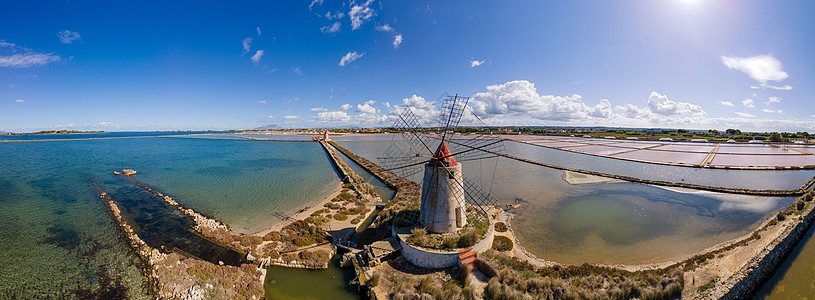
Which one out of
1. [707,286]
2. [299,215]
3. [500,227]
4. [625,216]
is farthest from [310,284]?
[625,216]

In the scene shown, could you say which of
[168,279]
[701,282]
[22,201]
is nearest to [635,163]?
A: [701,282]

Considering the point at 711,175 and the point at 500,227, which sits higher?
the point at 711,175

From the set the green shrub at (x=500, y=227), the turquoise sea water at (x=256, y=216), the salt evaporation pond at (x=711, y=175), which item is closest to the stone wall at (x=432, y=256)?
the turquoise sea water at (x=256, y=216)

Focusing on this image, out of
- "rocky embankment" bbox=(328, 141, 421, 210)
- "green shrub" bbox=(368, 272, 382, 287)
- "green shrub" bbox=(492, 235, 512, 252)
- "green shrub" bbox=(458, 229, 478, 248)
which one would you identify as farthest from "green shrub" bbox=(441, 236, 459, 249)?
"rocky embankment" bbox=(328, 141, 421, 210)

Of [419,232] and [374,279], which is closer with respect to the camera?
[374,279]

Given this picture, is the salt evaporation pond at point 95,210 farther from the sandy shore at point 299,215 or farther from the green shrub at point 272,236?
the green shrub at point 272,236

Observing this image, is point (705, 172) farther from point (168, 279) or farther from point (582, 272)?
point (168, 279)

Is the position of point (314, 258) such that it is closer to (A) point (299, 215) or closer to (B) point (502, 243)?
(A) point (299, 215)
